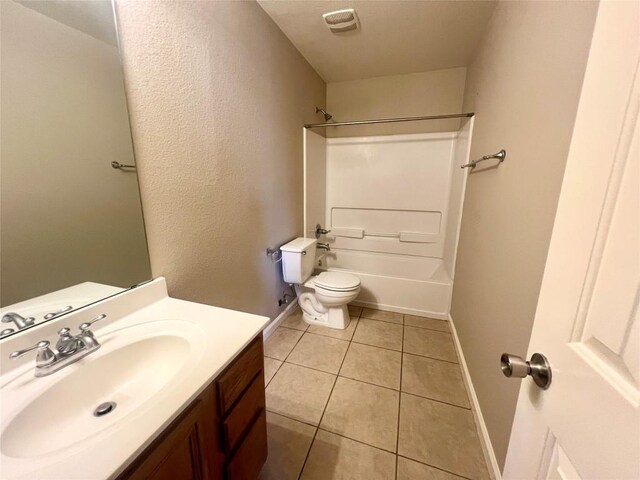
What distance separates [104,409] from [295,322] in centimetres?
164

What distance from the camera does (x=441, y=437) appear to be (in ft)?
4.25

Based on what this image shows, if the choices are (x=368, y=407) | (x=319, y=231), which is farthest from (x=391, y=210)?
(x=368, y=407)

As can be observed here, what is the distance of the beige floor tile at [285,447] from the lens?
1143mm

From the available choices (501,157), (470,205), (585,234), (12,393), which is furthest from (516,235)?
(12,393)

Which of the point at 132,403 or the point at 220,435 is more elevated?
the point at 132,403

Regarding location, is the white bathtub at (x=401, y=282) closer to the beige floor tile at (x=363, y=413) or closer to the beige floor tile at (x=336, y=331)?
the beige floor tile at (x=336, y=331)

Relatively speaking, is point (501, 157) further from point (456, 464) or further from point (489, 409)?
point (456, 464)

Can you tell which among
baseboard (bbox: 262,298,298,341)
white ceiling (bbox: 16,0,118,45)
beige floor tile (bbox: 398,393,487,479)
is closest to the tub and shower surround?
baseboard (bbox: 262,298,298,341)

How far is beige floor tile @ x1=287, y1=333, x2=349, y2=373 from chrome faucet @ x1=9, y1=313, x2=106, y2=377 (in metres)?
1.27

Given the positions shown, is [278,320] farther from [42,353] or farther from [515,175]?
[515,175]

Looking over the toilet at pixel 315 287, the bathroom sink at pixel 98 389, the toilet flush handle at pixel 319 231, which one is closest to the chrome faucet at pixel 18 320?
the bathroom sink at pixel 98 389

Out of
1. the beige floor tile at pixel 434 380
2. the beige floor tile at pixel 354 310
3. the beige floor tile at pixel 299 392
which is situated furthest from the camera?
the beige floor tile at pixel 354 310

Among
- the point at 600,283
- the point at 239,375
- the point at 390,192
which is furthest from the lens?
the point at 390,192

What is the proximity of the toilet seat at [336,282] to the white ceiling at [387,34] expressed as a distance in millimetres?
1891
